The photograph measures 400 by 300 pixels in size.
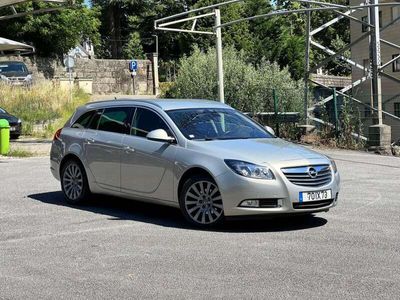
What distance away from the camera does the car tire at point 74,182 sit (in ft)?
32.6

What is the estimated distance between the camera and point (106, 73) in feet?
147

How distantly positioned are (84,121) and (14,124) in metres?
14.6

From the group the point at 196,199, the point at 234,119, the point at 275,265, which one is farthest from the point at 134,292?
the point at 234,119

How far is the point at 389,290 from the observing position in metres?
5.44

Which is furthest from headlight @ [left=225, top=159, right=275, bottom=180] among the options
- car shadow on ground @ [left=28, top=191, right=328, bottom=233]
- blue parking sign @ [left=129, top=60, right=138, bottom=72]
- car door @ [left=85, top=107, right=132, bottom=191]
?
blue parking sign @ [left=129, top=60, right=138, bottom=72]

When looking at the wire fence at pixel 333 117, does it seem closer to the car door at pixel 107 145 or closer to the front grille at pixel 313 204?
the car door at pixel 107 145

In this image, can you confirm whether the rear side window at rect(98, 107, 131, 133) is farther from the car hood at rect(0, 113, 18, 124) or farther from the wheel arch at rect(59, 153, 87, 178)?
the car hood at rect(0, 113, 18, 124)

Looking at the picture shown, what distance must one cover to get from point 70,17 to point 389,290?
3851 centimetres

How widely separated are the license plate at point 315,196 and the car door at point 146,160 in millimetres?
1765

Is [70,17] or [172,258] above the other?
[70,17]

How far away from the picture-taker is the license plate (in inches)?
304

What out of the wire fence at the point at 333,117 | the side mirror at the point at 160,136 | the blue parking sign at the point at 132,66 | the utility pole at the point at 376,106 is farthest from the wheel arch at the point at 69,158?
the blue parking sign at the point at 132,66

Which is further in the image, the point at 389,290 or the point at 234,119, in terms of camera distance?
the point at 234,119

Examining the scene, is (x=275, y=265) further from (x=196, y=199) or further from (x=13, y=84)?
(x=13, y=84)
